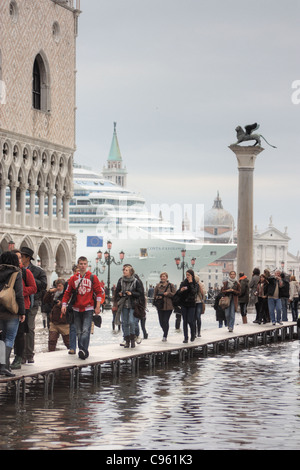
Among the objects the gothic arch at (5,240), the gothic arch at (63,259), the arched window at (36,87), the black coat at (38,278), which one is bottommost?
the black coat at (38,278)

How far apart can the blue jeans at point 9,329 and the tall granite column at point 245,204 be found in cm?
2489

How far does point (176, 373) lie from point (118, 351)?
4.14 feet

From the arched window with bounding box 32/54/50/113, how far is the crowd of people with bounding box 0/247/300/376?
88.3 feet

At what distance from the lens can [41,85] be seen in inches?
2089

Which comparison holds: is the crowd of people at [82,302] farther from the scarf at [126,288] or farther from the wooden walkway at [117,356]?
the wooden walkway at [117,356]

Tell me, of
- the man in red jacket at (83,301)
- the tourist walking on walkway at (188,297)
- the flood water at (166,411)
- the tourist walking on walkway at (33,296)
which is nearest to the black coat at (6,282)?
the flood water at (166,411)

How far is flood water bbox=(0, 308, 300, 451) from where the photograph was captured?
10.3 metres

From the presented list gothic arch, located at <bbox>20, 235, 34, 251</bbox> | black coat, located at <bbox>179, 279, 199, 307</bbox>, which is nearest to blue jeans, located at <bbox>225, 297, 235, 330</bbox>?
black coat, located at <bbox>179, 279, 199, 307</bbox>

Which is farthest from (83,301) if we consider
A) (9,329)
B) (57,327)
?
(57,327)

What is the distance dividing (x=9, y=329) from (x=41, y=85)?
40358 mm

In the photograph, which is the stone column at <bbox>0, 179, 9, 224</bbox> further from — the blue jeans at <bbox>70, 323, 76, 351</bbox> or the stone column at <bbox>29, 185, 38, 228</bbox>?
the blue jeans at <bbox>70, 323, 76, 351</bbox>

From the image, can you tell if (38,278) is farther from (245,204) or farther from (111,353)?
(245,204)

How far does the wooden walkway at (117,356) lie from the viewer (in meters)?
14.4
